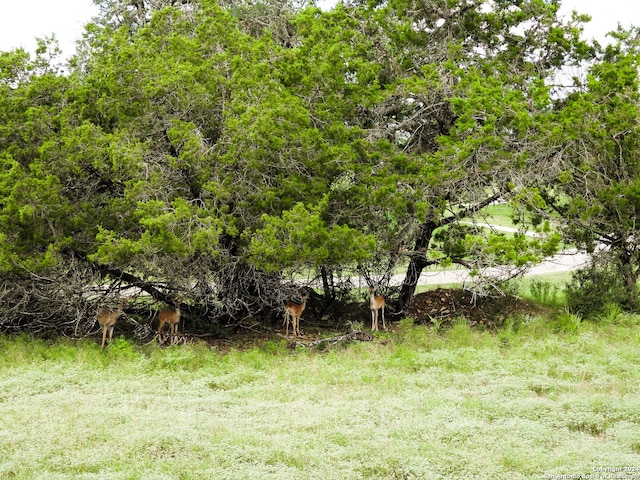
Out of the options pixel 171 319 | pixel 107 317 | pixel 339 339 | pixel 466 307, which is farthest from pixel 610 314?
pixel 107 317

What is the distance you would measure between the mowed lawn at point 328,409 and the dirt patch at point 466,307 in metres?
1.91

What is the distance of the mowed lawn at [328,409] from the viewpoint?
6301 mm

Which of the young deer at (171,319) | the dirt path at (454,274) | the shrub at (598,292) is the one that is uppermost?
the dirt path at (454,274)

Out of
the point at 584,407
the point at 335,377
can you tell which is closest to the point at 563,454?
the point at 584,407

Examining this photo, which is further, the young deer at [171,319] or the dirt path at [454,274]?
the dirt path at [454,274]

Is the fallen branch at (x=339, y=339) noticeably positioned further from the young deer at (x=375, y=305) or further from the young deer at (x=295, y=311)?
the young deer at (x=375, y=305)

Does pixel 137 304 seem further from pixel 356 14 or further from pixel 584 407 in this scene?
pixel 584 407

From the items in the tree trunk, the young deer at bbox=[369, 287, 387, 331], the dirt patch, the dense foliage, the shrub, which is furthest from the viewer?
the dirt patch

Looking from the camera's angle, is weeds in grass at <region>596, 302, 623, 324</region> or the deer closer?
the deer

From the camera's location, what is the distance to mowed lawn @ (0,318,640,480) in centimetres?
630

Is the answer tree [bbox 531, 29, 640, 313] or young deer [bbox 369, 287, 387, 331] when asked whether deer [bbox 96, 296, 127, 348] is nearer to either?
young deer [bbox 369, 287, 387, 331]

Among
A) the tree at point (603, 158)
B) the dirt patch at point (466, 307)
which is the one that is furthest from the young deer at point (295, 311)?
→ the tree at point (603, 158)

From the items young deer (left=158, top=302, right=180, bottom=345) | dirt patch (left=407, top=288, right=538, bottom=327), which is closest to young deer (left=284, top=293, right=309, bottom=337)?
young deer (left=158, top=302, right=180, bottom=345)

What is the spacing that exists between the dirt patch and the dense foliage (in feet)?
4.45
